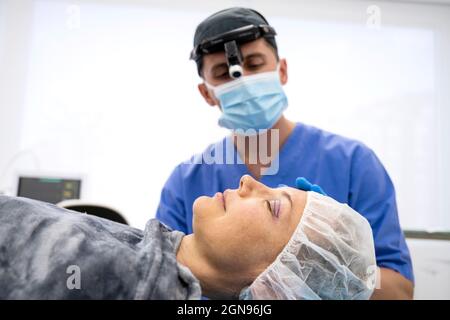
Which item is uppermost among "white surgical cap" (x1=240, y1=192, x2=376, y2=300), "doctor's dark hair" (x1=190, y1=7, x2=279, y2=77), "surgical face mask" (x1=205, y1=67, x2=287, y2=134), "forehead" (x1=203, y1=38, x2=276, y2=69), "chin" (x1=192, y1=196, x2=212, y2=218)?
"doctor's dark hair" (x1=190, y1=7, x2=279, y2=77)

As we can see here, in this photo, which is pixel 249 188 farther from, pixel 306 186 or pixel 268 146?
pixel 268 146

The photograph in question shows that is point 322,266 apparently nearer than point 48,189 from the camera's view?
Yes

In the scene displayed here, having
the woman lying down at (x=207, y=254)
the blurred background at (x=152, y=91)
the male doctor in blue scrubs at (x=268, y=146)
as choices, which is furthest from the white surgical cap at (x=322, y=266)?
the blurred background at (x=152, y=91)

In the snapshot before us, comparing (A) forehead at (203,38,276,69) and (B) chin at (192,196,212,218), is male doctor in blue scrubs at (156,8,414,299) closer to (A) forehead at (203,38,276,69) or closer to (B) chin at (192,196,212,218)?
(A) forehead at (203,38,276,69)

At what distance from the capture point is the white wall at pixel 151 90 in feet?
5.90

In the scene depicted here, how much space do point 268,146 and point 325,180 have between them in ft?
0.66

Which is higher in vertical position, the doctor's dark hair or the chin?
the doctor's dark hair

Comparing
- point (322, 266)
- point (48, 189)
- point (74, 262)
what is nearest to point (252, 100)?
point (322, 266)

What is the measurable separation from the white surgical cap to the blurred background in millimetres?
1100

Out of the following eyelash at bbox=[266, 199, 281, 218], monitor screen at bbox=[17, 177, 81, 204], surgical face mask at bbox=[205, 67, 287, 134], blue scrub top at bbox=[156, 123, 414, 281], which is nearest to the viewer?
eyelash at bbox=[266, 199, 281, 218]

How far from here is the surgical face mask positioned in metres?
1.04

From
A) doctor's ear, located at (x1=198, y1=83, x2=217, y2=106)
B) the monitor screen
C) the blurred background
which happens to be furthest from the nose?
the monitor screen

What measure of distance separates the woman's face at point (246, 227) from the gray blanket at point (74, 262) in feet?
0.25

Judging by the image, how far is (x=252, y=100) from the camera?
1047mm
